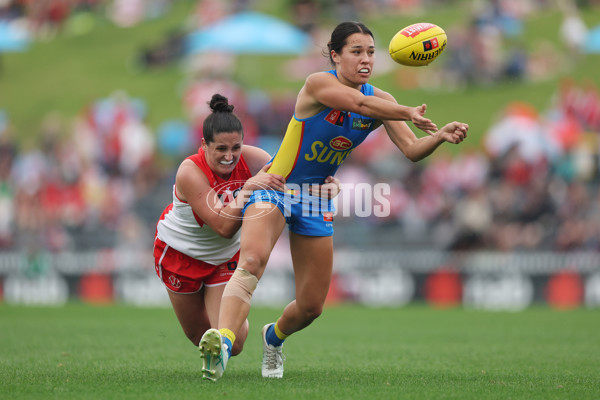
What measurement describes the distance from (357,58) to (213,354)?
223 centimetres

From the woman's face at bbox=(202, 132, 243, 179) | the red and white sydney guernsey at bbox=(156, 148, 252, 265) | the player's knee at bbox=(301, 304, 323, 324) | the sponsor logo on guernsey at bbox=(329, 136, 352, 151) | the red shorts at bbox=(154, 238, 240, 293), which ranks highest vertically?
the sponsor logo on guernsey at bbox=(329, 136, 352, 151)

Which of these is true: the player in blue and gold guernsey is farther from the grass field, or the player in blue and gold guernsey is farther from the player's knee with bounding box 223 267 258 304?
the grass field

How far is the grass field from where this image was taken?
5477 millimetres

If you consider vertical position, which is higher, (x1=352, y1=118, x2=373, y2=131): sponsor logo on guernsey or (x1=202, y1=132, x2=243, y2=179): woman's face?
(x1=352, y1=118, x2=373, y2=131): sponsor logo on guernsey

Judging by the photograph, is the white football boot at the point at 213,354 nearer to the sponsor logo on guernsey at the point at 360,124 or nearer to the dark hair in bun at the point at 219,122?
the dark hair in bun at the point at 219,122

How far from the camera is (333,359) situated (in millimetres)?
7645

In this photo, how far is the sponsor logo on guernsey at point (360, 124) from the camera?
6.09 m

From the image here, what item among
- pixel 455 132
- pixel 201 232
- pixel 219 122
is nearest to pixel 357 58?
pixel 455 132

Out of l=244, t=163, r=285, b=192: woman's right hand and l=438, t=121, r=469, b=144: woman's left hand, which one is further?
l=244, t=163, r=285, b=192: woman's right hand

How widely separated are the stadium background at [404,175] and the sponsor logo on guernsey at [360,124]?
31.9 ft

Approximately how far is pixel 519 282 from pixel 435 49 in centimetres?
1016

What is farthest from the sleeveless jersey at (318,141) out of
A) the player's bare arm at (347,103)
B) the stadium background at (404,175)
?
the stadium background at (404,175)

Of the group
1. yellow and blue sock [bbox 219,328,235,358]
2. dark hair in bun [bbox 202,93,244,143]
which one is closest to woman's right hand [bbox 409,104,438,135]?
dark hair in bun [bbox 202,93,244,143]

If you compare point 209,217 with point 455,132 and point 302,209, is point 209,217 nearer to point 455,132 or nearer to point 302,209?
point 302,209
